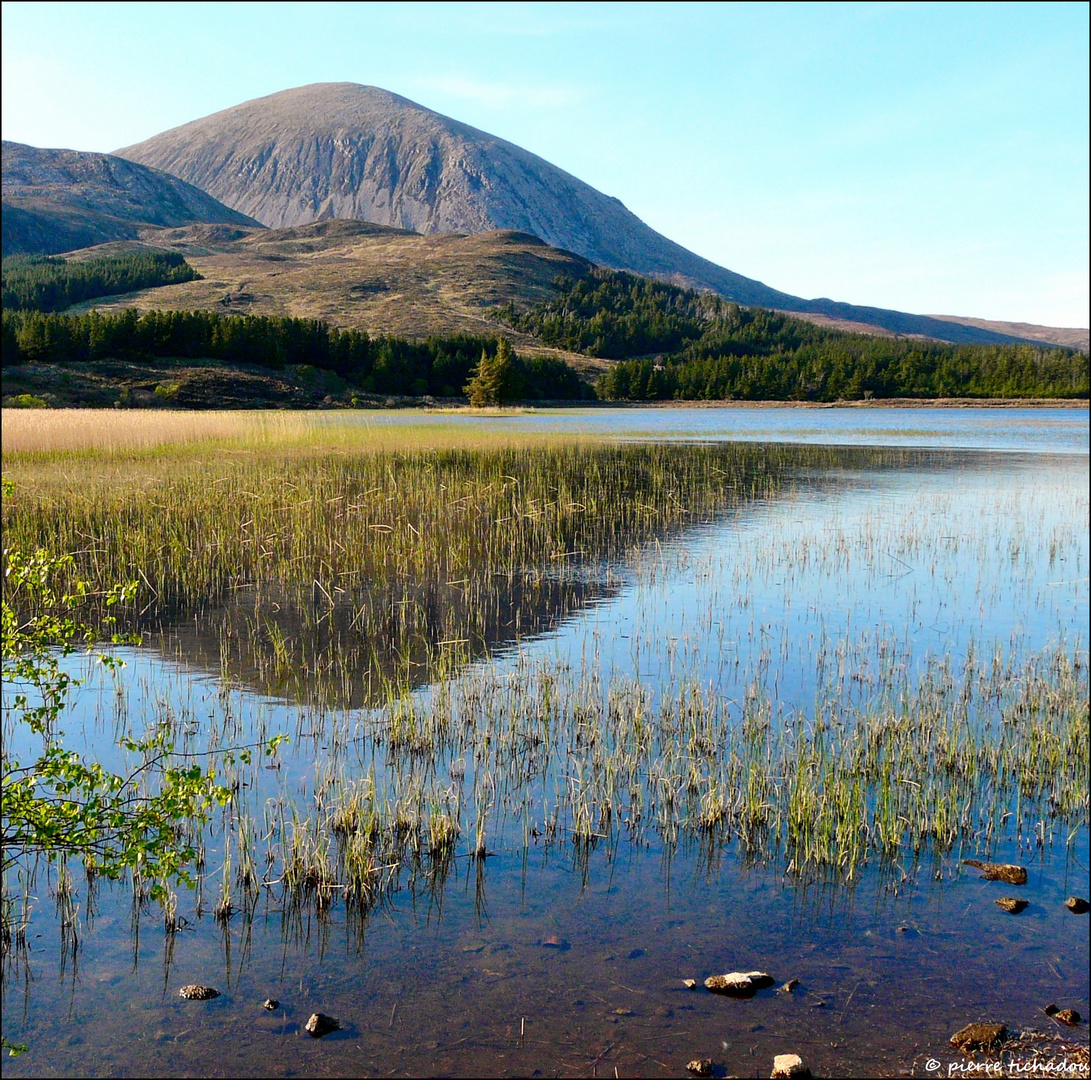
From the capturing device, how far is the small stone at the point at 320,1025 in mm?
4438

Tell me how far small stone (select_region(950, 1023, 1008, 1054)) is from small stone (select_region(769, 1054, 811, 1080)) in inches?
29.5

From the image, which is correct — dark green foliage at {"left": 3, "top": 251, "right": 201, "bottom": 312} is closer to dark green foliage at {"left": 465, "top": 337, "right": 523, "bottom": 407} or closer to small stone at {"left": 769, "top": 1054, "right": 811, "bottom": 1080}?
dark green foliage at {"left": 465, "top": 337, "right": 523, "bottom": 407}

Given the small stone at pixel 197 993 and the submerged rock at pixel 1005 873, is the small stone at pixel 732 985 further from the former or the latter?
the small stone at pixel 197 993

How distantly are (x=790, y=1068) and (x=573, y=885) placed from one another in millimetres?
1827

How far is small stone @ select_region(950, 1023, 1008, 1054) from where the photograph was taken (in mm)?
4359

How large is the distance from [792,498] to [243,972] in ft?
69.3

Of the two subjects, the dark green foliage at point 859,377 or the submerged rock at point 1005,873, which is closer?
the submerged rock at point 1005,873

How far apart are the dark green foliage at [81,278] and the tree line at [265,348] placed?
5860cm

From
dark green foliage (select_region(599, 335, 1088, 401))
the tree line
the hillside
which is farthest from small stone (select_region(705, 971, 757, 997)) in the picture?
the hillside

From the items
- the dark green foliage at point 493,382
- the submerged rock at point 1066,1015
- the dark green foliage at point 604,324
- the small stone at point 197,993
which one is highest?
the dark green foliage at point 604,324

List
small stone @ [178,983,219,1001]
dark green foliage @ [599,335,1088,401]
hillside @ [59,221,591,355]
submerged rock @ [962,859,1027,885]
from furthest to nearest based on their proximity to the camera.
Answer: hillside @ [59,221,591,355] < dark green foliage @ [599,335,1088,401] < submerged rock @ [962,859,1027,885] < small stone @ [178,983,219,1001]

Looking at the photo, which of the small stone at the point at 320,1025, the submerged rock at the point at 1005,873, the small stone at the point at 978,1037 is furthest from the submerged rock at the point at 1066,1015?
the small stone at the point at 320,1025

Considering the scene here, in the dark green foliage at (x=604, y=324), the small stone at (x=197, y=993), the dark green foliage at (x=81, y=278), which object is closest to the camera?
the small stone at (x=197, y=993)

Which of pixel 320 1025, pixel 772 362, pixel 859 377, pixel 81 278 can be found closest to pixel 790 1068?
pixel 320 1025
